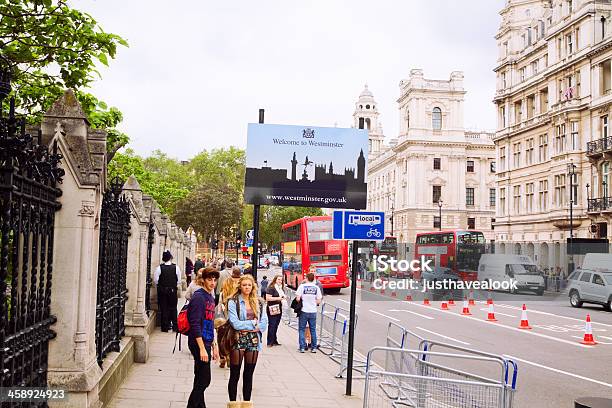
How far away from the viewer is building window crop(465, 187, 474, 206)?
8888 centimetres

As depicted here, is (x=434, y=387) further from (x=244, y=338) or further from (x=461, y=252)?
(x=461, y=252)

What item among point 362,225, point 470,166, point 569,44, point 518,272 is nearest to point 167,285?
point 362,225

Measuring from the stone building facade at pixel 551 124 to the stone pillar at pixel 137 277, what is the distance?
36.2 metres

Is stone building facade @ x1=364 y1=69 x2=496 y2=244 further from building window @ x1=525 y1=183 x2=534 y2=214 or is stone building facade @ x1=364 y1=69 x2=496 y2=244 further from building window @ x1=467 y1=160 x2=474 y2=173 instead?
building window @ x1=525 y1=183 x2=534 y2=214

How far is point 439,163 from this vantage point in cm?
8738

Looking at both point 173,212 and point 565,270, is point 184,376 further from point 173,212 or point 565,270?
point 173,212

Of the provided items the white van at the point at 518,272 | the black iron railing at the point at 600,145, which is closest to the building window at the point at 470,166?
the black iron railing at the point at 600,145

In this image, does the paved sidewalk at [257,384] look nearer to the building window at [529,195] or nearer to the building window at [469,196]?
the building window at [529,195]

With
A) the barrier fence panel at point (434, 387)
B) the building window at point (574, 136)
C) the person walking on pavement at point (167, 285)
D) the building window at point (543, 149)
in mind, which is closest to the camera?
the barrier fence panel at point (434, 387)

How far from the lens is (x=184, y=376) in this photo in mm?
10297

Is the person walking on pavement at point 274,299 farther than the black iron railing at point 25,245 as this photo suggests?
Yes

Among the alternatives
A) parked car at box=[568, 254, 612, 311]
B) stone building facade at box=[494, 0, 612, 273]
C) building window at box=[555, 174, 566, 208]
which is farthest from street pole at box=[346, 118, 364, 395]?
building window at box=[555, 174, 566, 208]

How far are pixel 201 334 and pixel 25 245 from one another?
3.07 meters

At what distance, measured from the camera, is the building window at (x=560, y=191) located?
157 feet
